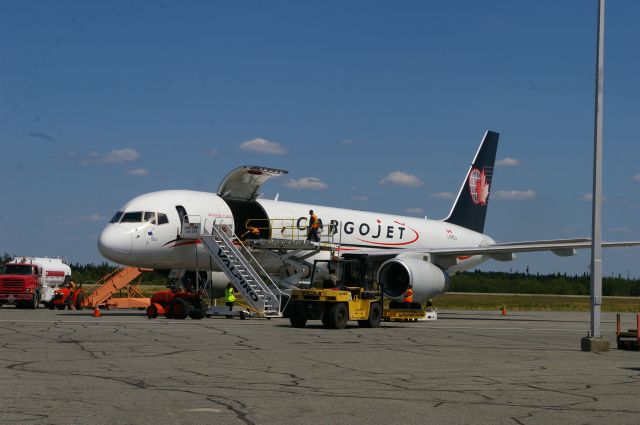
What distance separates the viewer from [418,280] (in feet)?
97.3

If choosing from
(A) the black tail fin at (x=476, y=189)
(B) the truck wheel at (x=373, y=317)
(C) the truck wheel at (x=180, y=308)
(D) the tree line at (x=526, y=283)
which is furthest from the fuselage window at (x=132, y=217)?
(D) the tree line at (x=526, y=283)

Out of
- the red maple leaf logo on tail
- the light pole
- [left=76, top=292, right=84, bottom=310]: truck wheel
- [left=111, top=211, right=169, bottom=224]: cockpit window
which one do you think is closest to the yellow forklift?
[left=111, top=211, right=169, bottom=224]: cockpit window

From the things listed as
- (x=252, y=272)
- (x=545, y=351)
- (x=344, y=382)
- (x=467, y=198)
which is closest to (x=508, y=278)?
(x=467, y=198)

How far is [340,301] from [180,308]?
253 inches

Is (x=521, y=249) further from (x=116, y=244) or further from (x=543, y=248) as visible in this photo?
(x=116, y=244)

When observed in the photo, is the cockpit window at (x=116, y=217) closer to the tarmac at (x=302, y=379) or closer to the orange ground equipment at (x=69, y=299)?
the tarmac at (x=302, y=379)

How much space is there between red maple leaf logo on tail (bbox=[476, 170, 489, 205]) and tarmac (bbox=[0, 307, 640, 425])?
23172mm

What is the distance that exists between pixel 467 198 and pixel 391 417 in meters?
35.3

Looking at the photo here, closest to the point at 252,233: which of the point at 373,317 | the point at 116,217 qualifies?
the point at 116,217

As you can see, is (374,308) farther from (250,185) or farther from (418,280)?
(250,185)

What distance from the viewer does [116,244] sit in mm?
27562

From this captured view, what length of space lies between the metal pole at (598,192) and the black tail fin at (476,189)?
79.7 ft

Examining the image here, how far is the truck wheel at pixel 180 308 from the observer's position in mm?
27734

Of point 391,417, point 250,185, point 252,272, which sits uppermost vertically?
point 250,185
